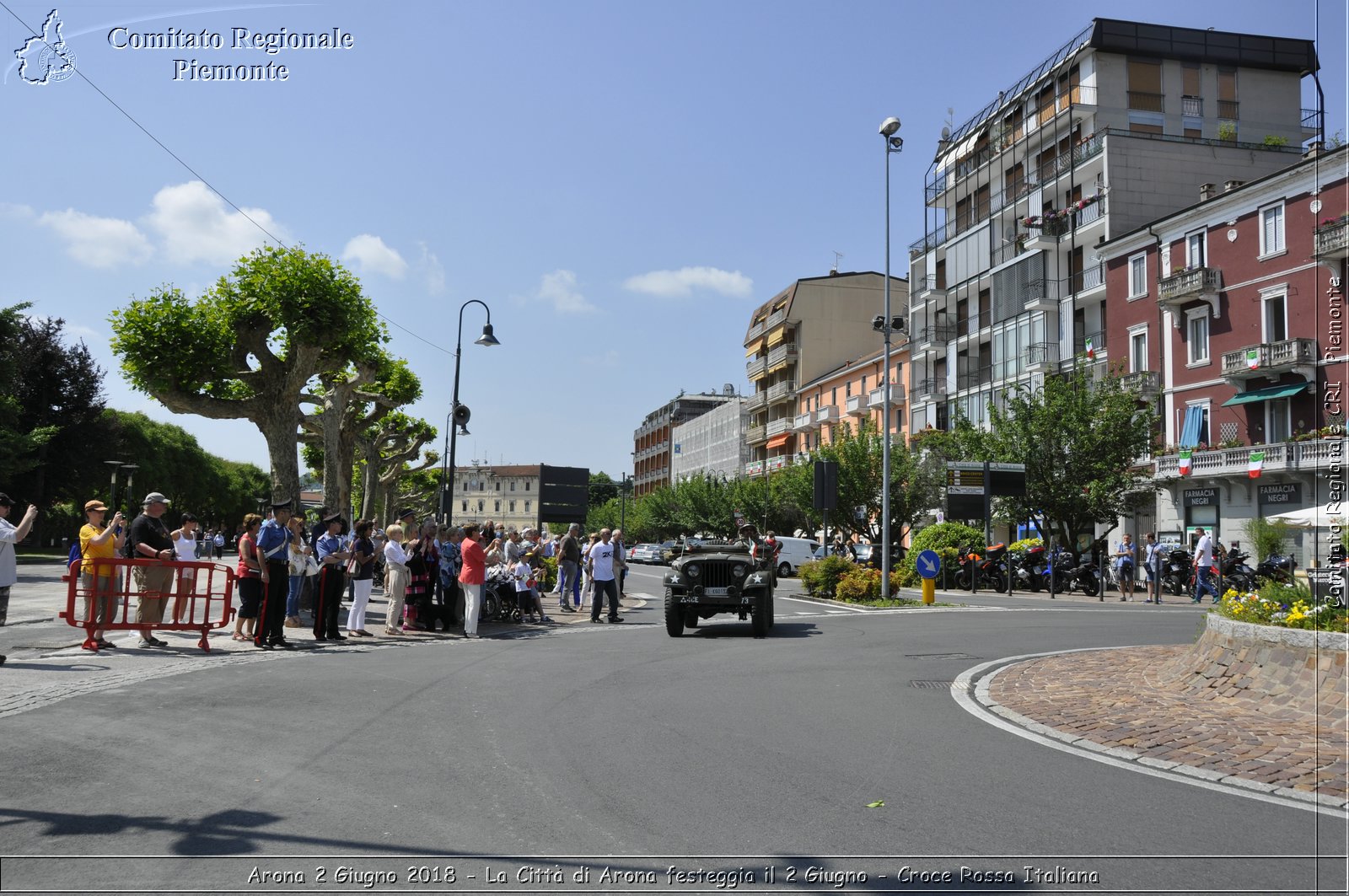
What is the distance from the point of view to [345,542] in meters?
16.0

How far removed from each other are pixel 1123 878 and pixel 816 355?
81734 millimetres

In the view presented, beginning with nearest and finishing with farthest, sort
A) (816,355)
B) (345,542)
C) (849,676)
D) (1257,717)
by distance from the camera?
(1257,717) < (849,676) < (345,542) < (816,355)

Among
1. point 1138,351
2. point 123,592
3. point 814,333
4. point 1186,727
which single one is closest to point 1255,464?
point 1138,351

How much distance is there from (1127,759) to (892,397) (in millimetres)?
60976

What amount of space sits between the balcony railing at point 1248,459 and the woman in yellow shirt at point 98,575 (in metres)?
30.9

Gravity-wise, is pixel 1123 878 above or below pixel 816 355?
below

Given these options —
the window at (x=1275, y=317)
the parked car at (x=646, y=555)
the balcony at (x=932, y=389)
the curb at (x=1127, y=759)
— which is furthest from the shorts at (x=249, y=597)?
the parked car at (x=646, y=555)

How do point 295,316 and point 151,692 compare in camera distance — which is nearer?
point 151,692

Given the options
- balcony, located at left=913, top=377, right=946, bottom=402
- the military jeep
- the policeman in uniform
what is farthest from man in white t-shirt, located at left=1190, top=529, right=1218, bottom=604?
balcony, located at left=913, top=377, right=946, bottom=402

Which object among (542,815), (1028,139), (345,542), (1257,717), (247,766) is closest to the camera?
(542,815)

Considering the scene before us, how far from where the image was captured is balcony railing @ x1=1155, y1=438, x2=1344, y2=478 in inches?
1297

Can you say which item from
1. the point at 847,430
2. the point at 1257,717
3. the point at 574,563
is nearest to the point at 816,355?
the point at 847,430

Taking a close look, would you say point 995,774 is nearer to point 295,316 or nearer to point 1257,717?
point 1257,717

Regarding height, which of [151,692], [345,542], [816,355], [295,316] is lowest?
[151,692]
